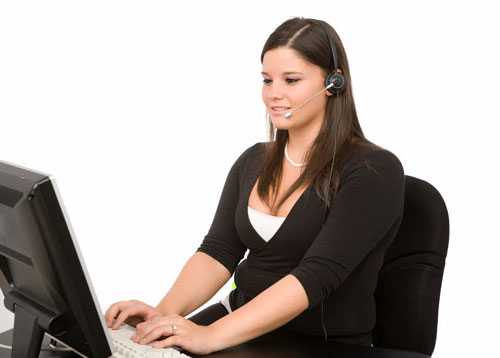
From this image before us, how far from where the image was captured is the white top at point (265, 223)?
6.05 ft

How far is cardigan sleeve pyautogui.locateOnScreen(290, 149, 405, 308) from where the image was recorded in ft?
5.36

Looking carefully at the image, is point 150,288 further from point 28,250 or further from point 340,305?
point 28,250

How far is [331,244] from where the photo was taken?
5.40 ft

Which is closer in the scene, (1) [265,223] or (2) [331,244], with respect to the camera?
(2) [331,244]

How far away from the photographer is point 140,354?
1429 millimetres

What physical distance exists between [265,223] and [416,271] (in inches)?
15.8

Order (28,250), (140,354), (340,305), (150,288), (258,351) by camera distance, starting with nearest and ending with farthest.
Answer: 1. (28,250)
2. (140,354)
3. (258,351)
4. (340,305)
5. (150,288)

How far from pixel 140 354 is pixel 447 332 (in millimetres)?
1938

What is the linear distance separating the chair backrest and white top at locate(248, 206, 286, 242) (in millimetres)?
307

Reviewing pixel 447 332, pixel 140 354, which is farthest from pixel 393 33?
Result: pixel 140 354

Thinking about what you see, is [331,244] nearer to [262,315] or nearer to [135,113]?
[262,315]

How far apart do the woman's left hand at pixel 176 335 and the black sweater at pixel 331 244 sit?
0.83ft

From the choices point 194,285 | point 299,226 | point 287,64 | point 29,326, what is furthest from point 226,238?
point 29,326

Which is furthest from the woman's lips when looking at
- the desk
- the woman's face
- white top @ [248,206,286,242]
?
the desk
